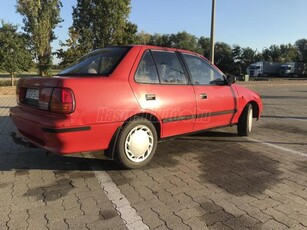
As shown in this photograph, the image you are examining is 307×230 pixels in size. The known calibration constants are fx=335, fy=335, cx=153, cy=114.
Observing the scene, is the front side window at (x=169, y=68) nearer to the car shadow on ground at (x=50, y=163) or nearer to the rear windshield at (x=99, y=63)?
the rear windshield at (x=99, y=63)

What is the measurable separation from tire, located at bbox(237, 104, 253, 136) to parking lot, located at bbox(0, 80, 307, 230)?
681 millimetres

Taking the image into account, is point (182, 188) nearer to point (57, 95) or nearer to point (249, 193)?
point (249, 193)

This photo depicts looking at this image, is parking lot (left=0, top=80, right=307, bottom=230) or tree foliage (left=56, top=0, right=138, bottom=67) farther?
tree foliage (left=56, top=0, right=138, bottom=67)

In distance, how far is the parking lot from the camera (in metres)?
3.18

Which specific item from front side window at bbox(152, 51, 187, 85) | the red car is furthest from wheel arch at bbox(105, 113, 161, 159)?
front side window at bbox(152, 51, 187, 85)

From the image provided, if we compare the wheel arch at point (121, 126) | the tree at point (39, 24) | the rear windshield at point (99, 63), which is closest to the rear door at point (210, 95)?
the wheel arch at point (121, 126)

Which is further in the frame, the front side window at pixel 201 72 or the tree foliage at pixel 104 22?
the tree foliage at pixel 104 22

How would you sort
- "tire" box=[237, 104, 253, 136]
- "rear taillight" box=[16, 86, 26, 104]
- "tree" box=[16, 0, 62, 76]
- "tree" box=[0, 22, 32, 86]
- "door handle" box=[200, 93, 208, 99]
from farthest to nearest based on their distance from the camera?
"tree" box=[16, 0, 62, 76]
"tree" box=[0, 22, 32, 86]
"tire" box=[237, 104, 253, 136]
"door handle" box=[200, 93, 208, 99]
"rear taillight" box=[16, 86, 26, 104]

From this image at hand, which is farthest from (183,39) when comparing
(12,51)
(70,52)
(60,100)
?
(60,100)

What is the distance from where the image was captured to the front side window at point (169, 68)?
489 cm

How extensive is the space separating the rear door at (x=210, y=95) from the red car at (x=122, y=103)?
0.7 inches

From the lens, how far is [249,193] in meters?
3.84

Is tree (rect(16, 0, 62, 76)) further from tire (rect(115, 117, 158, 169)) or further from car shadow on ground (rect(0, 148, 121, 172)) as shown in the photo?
tire (rect(115, 117, 158, 169))

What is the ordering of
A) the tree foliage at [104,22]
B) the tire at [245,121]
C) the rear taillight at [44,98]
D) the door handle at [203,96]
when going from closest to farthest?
the rear taillight at [44,98]
the door handle at [203,96]
the tire at [245,121]
the tree foliage at [104,22]
